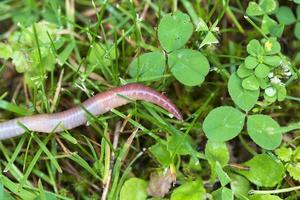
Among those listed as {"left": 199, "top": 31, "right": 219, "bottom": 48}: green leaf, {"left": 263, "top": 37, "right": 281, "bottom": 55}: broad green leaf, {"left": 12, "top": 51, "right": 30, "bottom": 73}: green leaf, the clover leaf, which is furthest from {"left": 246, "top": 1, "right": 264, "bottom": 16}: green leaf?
{"left": 12, "top": 51, "right": 30, "bottom": 73}: green leaf

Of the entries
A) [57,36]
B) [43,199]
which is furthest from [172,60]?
[43,199]

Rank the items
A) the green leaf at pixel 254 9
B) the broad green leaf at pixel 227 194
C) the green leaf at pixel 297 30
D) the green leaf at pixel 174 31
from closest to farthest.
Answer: the broad green leaf at pixel 227 194 < the green leaf at pixel 174 31 < the green leaf at pixel 254 9 < the green leaf at pixel 297 30

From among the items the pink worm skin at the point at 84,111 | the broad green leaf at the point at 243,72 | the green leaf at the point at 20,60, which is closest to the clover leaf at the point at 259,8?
the broad green leaf at the point at 243,72

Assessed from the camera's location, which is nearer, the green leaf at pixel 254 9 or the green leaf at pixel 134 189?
the green leaf at pixel 134 189

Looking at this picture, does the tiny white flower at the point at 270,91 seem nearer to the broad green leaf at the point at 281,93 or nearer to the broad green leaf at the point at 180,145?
the broad green leaf at the point at 281,93

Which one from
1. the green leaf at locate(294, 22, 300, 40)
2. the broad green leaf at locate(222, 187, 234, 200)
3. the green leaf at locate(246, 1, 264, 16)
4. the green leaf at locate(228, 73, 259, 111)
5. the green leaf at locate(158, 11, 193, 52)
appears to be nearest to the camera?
the broad green leaf at locate(222, 187, 234, 200)

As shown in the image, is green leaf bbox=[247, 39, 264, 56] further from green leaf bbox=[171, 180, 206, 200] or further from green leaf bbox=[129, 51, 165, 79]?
green leaf bbox=[171, 180, 206, 200]
